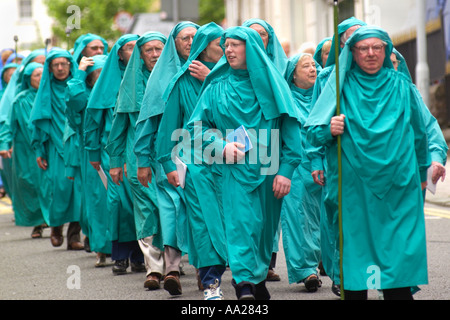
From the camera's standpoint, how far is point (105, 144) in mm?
9352

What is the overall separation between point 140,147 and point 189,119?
63 centimetres

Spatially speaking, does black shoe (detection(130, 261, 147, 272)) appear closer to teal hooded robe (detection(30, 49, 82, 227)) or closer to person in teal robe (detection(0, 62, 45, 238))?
teal hooded robe (detection(30, 49, 82, 227))

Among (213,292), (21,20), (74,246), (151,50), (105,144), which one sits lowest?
(74,246)

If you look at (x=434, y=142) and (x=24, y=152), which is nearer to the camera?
(x=434, y=142)

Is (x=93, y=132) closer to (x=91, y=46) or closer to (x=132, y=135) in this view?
(x=132, y=135)

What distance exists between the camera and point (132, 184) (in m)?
8.55

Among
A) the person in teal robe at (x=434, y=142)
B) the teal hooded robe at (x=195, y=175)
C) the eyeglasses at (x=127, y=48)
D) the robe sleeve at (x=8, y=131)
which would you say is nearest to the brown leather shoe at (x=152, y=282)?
the teal hooded robe at (x=195, y=175)

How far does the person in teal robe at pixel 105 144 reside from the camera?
8.99 m

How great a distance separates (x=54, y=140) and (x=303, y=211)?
13.9 ft

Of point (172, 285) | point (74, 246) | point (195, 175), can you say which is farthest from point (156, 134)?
point (74, 246)

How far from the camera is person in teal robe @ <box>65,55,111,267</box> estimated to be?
378 inches

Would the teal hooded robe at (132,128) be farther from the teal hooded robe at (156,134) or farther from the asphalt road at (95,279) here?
the asphalt road at (95,279)

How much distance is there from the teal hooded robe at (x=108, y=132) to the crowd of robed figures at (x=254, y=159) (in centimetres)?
1

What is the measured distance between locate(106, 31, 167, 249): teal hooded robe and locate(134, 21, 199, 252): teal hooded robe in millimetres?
403
